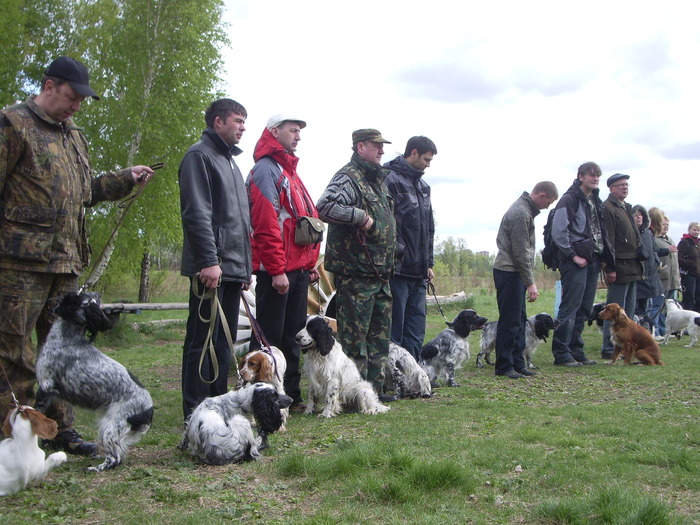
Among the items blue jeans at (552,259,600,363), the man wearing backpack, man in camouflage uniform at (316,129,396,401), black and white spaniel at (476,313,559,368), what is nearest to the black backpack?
the man wearing backpack

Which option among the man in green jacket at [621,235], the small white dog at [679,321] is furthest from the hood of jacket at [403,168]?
the small white dog at [679,321]

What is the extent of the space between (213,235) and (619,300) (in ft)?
23.8

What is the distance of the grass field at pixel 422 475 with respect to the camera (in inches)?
124

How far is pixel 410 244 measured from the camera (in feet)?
22.5

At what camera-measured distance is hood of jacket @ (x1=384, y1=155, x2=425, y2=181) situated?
23.0ft

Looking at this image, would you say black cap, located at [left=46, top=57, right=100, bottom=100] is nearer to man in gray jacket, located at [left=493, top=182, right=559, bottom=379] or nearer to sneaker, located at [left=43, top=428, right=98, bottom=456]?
sneaker, located at [left=43, top=428, right=98, bottom=456]

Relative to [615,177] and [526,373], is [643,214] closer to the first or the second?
[615,177]

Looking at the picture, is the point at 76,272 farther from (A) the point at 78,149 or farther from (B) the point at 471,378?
(B) the point at 471,378

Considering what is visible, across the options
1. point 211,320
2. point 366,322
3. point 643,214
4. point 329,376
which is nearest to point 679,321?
point 643,214

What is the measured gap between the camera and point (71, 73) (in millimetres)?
4008

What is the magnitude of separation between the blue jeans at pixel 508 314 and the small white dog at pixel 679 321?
5.20m

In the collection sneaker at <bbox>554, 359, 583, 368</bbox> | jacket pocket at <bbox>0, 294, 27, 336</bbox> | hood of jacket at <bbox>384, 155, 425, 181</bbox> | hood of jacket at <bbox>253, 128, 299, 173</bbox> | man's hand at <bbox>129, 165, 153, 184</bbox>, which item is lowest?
sneaker at <bbox>554, 359, 583, 368</bbox>

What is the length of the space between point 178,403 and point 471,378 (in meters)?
3.60

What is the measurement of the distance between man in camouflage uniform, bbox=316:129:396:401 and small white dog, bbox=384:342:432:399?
44 cm
